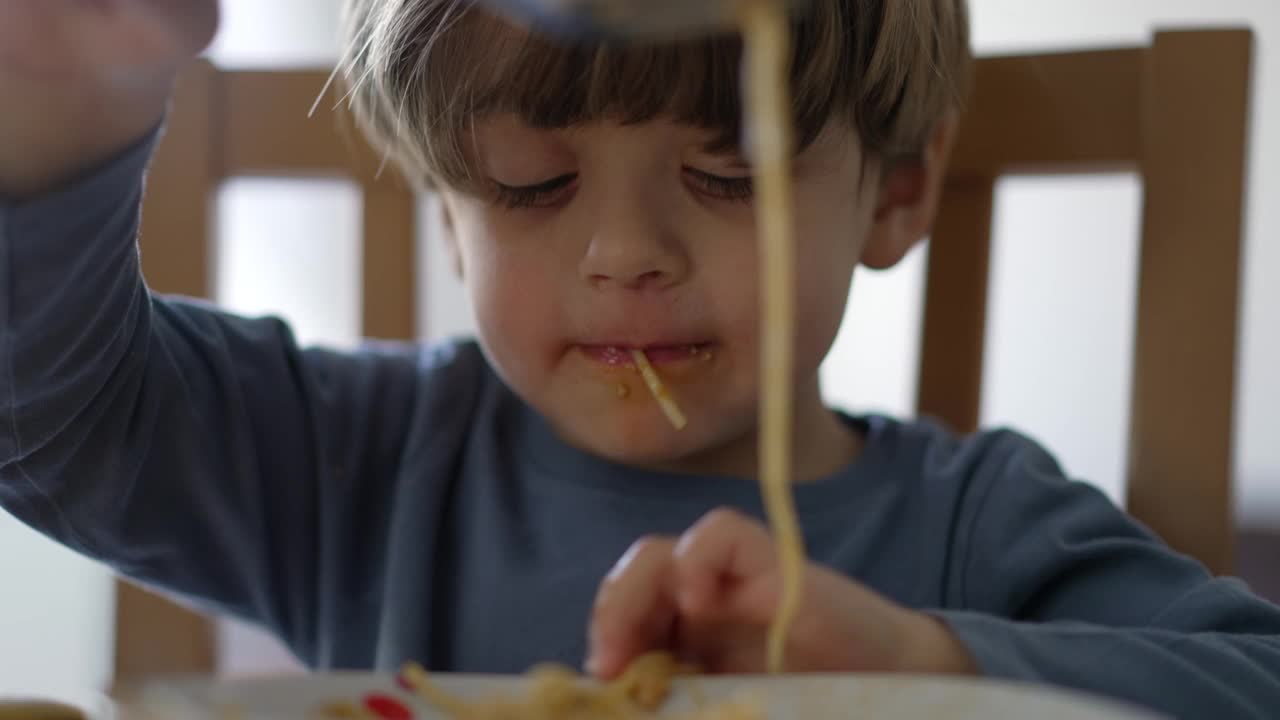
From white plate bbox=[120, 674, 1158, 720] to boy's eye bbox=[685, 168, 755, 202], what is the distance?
26 centimetres

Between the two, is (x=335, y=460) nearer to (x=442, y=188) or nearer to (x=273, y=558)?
(x=273, y=558)

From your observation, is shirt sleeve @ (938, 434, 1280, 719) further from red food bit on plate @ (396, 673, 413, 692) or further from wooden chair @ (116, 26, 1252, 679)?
red food bit on plate @ (396, 673, 413, 692)

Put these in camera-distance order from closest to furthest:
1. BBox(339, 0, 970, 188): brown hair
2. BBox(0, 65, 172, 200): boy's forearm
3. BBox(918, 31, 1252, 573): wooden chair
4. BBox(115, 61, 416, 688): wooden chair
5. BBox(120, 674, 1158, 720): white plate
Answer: BBox(120, 674, 1158, 720): white plate
BBox(0, 65, 172, 200): boy's forearm
BBox(339, 0, 970, 188): brown hair
BBox(918, 31, 1252, 573): wooden chair
BBox(115, 61, 416, 688): wooden chair

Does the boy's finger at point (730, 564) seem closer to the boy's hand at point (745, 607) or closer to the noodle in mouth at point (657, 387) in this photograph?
the boy's hand at point (745, 607)

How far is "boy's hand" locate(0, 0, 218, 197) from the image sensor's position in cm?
44

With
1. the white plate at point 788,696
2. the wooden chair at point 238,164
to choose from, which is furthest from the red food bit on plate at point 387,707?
the wooden chair at point 238,164

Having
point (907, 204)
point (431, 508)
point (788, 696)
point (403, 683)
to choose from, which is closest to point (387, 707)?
point (403, 683)

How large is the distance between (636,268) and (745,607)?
168 millimetres

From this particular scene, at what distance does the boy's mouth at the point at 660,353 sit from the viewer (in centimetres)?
60

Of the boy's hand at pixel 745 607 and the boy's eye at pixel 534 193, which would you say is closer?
the boy's hand at pixel 745 607

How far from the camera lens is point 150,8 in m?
0.45

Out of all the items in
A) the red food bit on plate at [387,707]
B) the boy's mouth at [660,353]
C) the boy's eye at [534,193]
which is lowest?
the red food bit on plate at [387,707]

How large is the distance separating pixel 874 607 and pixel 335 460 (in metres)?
0.37

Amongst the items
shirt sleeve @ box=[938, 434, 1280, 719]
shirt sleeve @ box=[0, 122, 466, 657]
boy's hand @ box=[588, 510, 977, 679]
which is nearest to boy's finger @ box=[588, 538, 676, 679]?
boy's hand @ box=[588, 510, 977, 679]
